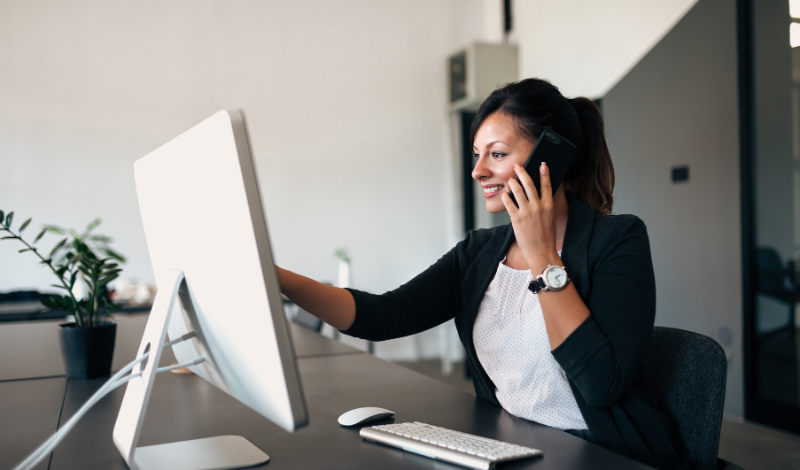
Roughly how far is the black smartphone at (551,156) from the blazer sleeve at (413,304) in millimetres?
296

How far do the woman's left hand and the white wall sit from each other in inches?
93.2

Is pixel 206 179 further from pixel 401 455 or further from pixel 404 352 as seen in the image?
pixel 404 352

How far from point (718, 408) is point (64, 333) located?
56.1 inches

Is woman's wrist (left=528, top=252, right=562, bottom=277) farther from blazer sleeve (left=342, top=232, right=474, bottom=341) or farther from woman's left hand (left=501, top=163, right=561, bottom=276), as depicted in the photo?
blazer sleeve (left=342, top=232, right=474, bottom=341)

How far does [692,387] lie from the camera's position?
1067 mm

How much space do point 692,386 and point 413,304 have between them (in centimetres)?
61

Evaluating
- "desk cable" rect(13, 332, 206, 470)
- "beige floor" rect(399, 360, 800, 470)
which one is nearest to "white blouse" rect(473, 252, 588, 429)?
"desk cable" rect(13, 332, 206, 470)

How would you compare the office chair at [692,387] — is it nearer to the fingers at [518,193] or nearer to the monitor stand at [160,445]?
the fingers at [518,193]

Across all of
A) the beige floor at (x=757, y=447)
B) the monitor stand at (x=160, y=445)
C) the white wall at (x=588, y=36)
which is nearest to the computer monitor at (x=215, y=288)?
the monitor stand at (x=160, y=445)

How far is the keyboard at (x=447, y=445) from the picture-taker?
75 centimetres

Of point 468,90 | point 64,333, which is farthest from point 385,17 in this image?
point 64,333

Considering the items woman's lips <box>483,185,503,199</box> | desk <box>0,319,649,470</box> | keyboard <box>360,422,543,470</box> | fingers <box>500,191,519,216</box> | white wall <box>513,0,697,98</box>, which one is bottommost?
desk <box>0,319,649,470</box>

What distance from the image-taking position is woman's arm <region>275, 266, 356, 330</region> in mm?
1146

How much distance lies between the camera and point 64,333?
1.34m
